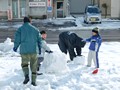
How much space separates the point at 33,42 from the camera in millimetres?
8703

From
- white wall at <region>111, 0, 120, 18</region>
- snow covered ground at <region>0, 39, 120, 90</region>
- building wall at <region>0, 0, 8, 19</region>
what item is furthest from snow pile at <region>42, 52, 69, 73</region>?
white wall at <region>111, 0, 120, 18</region>

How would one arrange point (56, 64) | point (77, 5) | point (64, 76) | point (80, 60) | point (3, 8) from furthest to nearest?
point (77, 5) → point (3, 8) → point (80, 60) → point (56, 64) → point (64, 76)

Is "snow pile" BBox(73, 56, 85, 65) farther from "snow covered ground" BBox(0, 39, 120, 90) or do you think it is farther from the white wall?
the white wall

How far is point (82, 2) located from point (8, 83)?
3669 centimetres

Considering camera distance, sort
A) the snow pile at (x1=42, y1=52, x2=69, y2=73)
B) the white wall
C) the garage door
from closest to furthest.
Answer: the snow pile at (x1=42, y1=52, x2=69, y2=73) < the white wall < the garage door

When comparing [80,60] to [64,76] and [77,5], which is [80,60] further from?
[77,5]

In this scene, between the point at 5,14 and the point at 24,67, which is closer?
the point at 24,67

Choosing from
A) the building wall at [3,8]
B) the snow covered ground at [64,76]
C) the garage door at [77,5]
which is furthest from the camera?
the garage door at [77,5]

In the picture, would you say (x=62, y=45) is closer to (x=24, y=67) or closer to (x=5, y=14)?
(x=24, y=67)

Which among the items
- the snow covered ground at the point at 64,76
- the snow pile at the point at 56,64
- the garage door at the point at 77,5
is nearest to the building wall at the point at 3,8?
the garage door at the point at 77,5

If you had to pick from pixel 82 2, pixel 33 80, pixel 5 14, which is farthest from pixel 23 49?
pixel 82 2

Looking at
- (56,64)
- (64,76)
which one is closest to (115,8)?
(56,64)

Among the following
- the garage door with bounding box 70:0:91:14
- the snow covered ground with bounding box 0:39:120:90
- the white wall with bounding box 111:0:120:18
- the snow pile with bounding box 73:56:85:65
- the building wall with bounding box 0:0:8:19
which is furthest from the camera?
the garage door with bounding box 70:0:91:14

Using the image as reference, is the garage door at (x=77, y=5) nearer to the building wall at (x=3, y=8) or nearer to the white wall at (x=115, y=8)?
the white wall at (x=115, y=8)
